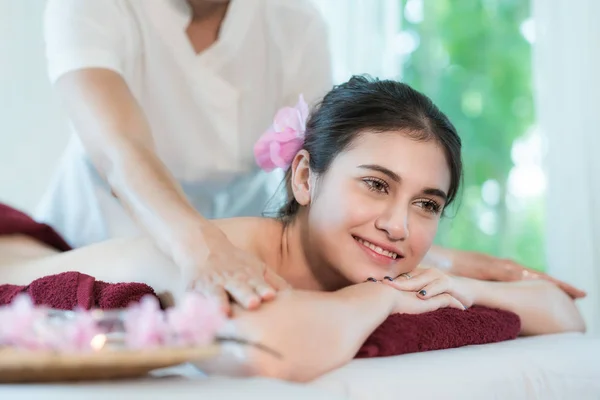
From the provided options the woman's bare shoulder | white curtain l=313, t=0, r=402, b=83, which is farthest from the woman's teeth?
white curtain l=313, t=0, r=402, b=83

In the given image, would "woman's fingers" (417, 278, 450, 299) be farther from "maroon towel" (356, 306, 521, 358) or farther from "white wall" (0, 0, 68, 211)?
"white wall" (0, 0, 68, 211)

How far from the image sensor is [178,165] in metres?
2.06

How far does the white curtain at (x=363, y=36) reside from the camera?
301 centimetres

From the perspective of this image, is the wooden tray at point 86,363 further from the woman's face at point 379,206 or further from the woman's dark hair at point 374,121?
the woman's dark hair at point 374,121

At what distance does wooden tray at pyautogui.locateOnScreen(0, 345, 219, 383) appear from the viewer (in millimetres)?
716

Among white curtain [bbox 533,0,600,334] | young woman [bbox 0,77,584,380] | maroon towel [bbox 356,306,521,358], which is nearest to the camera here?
maroon towel [bbox 356,306,521,358]

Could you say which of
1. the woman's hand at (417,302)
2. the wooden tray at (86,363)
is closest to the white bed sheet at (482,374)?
the woman's hand at (417,302)

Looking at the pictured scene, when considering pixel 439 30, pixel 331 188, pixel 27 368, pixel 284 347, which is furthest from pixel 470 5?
pixel 27 368

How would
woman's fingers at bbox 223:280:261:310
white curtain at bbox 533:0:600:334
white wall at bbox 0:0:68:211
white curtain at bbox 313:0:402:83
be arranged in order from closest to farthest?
woman's fingers at bbox 223:280:261:310 → white curtain at bbox 533:0:600:334 → white wall at bbox 0:0:68:211 → white curtain at bbox 313:0:402:83

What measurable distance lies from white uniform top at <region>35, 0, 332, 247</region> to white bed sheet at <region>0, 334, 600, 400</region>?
979 mm

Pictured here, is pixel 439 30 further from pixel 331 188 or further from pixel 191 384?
pixel 191 384

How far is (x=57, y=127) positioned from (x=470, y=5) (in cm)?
190

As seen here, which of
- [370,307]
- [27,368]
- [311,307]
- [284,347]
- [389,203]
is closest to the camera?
[27,368]

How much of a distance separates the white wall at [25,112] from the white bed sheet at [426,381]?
6.82 ft
